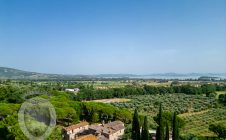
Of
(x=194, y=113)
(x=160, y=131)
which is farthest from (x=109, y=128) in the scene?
(x=194, y=113)

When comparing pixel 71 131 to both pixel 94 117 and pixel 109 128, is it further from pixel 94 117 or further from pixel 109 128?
pixel 94 117

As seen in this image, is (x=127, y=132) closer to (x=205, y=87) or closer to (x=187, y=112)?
(x=187, y=112)

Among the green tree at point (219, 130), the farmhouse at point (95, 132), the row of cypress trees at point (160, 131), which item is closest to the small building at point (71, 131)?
the farmhouse at point (95, 132)

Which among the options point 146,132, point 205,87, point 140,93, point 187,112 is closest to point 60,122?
point 146,132

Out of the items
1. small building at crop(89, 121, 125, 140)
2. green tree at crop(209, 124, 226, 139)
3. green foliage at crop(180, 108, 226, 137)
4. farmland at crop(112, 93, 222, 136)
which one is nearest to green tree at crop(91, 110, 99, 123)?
small building at crop(89, 121, 125, 140)

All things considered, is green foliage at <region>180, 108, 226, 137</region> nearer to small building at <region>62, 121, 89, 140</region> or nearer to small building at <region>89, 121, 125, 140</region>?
small building at <region>89, 121, 125, 140</region>

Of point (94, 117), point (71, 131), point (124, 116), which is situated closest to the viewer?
point (71, 131)

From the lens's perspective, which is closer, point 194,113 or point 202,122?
point 202,122

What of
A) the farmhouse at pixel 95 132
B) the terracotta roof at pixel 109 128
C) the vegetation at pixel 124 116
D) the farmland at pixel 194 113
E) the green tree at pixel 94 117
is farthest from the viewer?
the green tree at pixel 94 117

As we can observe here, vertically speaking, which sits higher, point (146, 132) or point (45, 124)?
point (45, 124)

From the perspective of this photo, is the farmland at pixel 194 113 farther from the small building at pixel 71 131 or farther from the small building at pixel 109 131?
the small building at pixel 71 131

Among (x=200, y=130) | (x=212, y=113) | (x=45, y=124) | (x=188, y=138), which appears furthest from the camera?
(x=212, y=113)
